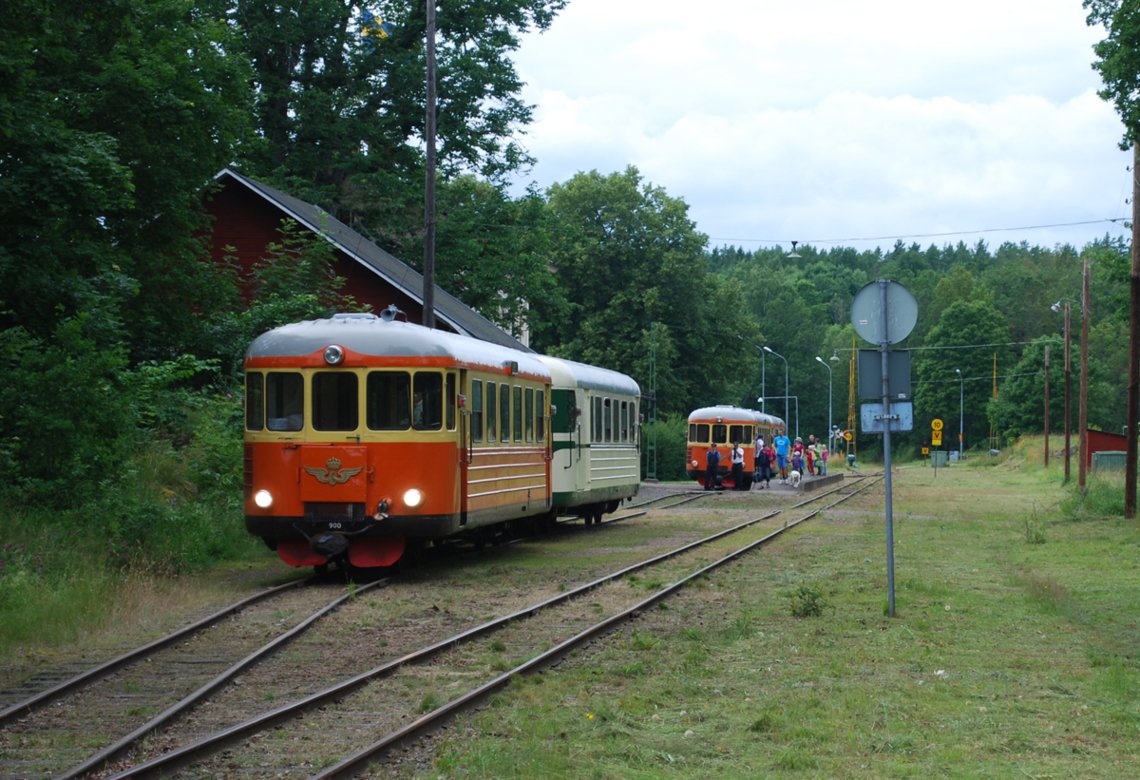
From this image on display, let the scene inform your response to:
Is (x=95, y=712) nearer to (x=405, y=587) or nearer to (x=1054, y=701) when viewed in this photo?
(x=1054, y=701)

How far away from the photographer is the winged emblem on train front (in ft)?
53.8

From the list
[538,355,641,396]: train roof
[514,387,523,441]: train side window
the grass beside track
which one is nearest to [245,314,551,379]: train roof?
[514,387,523,441]: train side window

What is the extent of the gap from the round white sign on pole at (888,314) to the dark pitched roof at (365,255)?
21232 millimetres

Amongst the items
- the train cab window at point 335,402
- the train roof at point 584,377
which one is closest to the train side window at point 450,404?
the train cab window at point 335,402

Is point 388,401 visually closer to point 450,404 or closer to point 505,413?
point 450,404

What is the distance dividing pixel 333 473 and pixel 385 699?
720cm

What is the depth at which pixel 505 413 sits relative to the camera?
19.7 meters

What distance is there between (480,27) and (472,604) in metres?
33.0

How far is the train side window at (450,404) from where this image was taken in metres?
16.9

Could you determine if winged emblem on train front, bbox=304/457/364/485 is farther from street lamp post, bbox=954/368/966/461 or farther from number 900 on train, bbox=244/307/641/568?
street lamp post, bbox=954/368/966/461

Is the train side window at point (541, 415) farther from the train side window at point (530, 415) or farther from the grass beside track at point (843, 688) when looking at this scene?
the grass beside track at point (843, 688)

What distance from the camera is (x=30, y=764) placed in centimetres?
762

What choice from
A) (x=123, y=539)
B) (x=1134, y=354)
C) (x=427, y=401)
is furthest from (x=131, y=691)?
(x=1134, y=354)

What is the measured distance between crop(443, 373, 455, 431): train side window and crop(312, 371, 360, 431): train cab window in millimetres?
1012
